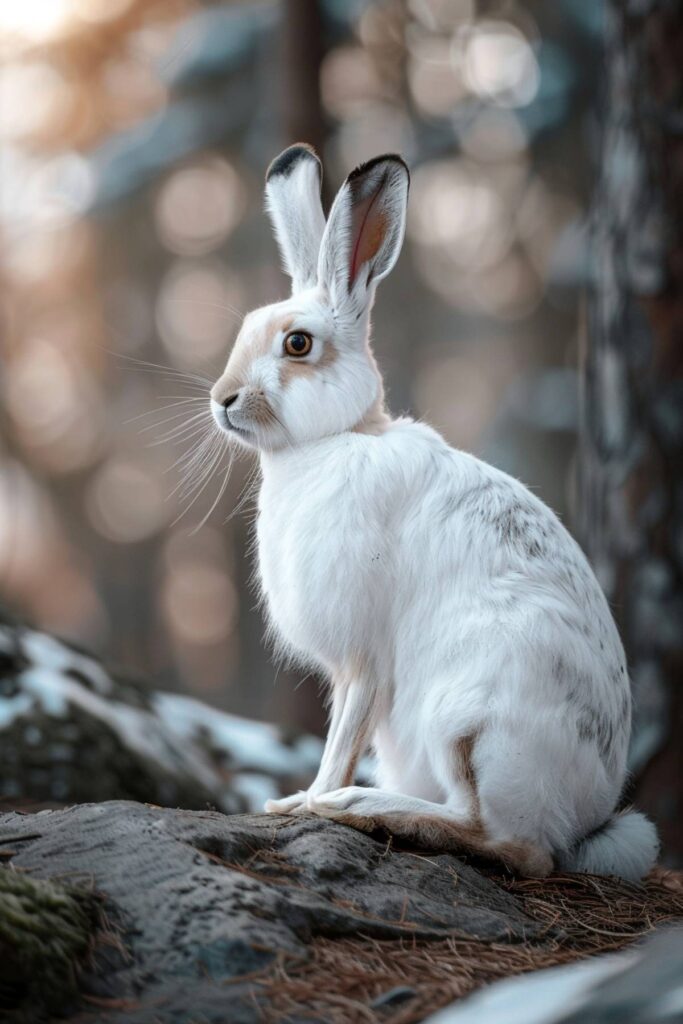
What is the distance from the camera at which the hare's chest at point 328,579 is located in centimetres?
383

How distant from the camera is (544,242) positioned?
11.0 metres

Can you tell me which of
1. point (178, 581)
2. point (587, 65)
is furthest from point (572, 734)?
point (178, 581)

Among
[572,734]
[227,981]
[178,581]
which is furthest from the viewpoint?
[178,581]

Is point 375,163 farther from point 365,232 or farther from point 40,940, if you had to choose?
point 40,940

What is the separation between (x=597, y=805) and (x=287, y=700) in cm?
408

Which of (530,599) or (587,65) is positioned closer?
(530,599)

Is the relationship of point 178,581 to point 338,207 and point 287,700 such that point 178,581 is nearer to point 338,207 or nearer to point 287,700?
point 287,700

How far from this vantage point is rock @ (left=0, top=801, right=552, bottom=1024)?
2645 mm

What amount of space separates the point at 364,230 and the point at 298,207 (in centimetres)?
48

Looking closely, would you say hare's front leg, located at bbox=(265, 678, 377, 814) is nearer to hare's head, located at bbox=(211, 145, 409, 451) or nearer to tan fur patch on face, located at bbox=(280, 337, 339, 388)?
hare's head, located at bbox=(211, 145, 409, 451)

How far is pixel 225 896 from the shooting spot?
2906mm

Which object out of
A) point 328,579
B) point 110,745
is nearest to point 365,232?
point 328,579

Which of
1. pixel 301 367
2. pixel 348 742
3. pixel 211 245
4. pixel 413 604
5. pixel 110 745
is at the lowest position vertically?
pixel 110 745

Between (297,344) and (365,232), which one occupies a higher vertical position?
(365,232)
